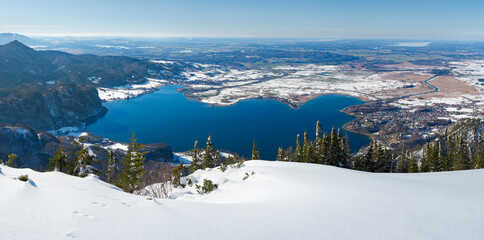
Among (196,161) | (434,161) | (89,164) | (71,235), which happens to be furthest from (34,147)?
(434,161)

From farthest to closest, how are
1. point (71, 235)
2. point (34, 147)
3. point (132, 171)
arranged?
1. point (34, 147)
2. point (132, 171)
3. point (71, 235)

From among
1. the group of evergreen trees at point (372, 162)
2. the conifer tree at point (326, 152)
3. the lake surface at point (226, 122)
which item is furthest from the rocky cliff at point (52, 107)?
the group of evergreen trees at point (372, 162)

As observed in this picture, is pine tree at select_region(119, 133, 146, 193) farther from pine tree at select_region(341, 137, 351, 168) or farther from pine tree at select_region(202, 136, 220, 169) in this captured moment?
pine tree at select_region(341, 137, 351, 168)

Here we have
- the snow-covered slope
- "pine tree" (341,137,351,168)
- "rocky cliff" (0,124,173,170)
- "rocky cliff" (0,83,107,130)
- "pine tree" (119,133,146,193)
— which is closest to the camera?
the snow-covered slope

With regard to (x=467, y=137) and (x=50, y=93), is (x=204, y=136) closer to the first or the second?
(x=467, y=137)

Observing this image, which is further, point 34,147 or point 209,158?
Answer: point 34,147

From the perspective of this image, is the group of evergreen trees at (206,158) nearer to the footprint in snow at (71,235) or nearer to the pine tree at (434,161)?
the footprint in snow at (71,235)

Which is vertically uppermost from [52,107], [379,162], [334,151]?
[334,151]

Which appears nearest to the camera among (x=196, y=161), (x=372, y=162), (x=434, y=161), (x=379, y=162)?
(x=196, y=161)

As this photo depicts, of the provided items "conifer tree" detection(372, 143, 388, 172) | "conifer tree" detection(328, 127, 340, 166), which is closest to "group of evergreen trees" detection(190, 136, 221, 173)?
"conifer tree" detection(328, 127, 340, 166)

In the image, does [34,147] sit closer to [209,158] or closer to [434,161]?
[209,158]
